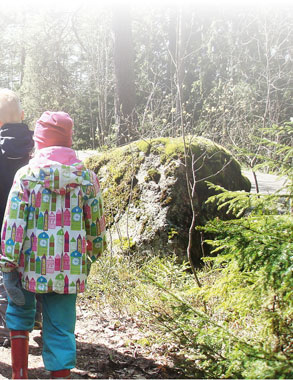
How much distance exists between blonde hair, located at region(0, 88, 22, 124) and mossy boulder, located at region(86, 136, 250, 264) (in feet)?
6.88

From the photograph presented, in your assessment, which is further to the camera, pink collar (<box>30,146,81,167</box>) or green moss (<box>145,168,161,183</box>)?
green moss (<box>145,168,161,183</box>)

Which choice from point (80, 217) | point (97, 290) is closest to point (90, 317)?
point (97, 290)

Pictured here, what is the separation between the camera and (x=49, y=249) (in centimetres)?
242

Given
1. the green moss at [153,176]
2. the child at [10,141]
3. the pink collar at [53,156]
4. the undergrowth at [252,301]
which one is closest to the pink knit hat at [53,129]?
the pink collar at [53,156]

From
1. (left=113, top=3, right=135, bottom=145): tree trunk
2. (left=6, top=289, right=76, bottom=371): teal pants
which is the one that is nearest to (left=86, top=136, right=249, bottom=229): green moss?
(left=6, top=289, right=76, bottom=371): teal pants

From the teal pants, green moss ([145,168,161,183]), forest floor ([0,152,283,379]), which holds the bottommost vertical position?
forest floor ([0,152,283,379])

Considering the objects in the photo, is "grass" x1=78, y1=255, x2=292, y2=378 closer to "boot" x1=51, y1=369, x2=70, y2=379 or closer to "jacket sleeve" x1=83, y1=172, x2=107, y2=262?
"jacket sleeve" x1=83, y1=172, x2=107, y2=262

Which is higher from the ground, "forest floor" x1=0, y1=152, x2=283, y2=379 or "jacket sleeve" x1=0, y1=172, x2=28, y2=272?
"jacket sleeve" x1=0, y1=172, x2=28, y2=272

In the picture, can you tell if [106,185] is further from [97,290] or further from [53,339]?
[53,339]

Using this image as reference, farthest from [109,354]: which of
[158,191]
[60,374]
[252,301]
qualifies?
[158,191]

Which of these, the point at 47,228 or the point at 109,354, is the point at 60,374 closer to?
the point at 47,228

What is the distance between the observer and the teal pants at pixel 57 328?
2432 mm

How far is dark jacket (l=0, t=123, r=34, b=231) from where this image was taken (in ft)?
9.75

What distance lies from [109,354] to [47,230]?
1409mm
